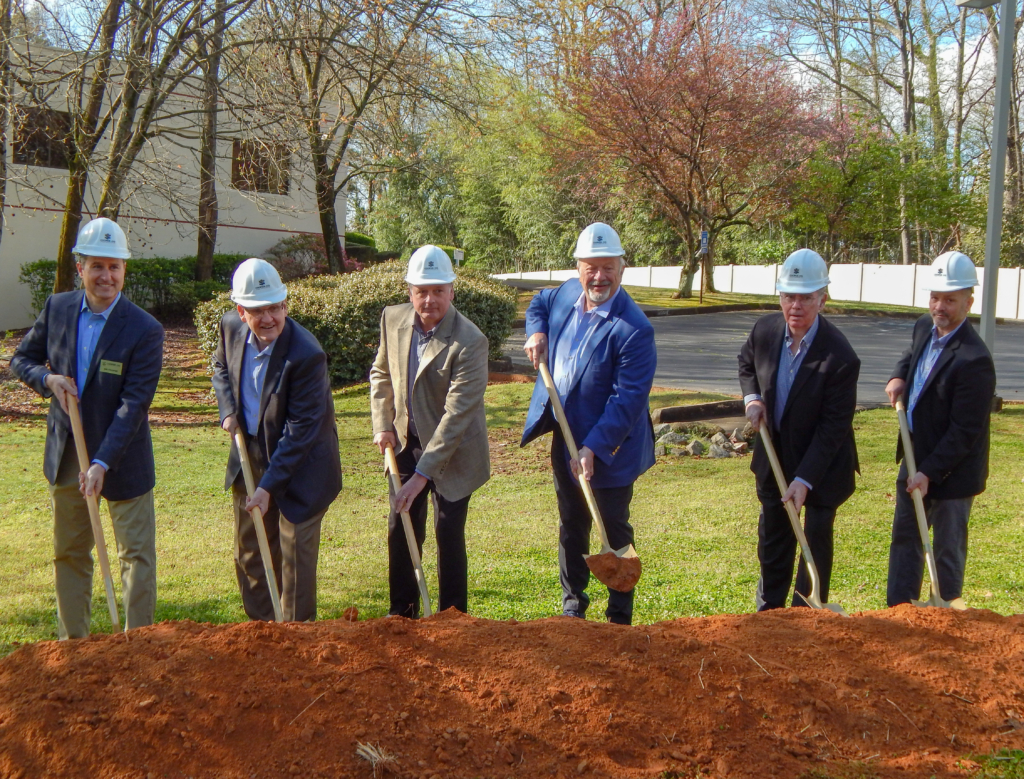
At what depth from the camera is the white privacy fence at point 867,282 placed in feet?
95.9

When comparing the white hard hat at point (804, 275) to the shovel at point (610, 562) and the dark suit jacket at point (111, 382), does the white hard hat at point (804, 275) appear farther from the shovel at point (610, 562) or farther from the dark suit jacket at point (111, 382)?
the dark suit jacket at point (111, 382)

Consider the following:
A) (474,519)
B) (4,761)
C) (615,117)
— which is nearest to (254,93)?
(474,519)

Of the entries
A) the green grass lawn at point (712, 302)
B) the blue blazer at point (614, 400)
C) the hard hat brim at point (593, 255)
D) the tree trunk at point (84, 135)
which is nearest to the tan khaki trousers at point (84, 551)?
the blue blazer at point (614, 400)

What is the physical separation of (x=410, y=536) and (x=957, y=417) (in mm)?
2662

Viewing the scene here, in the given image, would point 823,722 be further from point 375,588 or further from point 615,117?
point 615,117

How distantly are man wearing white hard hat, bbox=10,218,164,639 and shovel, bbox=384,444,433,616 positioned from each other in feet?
3.61

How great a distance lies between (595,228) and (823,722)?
2568 mm

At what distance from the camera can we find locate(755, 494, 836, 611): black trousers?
15.4ft

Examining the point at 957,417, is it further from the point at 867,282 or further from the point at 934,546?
the point at 867,282

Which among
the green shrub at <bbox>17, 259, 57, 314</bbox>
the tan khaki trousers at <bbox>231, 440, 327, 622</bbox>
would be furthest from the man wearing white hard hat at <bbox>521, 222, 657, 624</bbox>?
the green shrub at <bbox>17, 259, 57, 314</bbox>

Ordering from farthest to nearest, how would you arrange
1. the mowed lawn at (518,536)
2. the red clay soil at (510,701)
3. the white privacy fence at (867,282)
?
the white privacy fence at (867,282) < the mowed lawn at (518,536) < the red clay soil at (510,701)

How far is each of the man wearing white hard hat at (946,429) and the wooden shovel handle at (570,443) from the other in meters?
1.50

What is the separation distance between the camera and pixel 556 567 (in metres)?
6.34

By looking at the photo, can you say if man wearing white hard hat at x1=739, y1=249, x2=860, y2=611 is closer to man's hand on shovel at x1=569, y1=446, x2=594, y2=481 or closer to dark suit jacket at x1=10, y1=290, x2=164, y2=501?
man's hand on shovel at x1=569, y1=446, x2=594, y2=481
